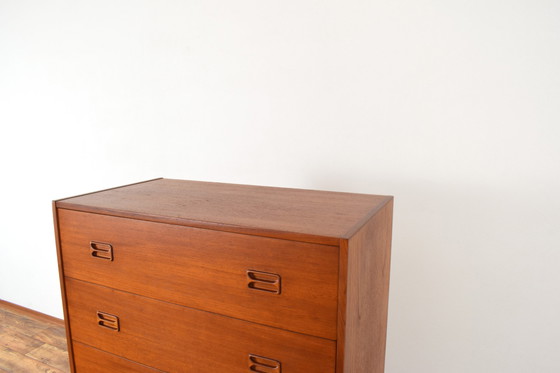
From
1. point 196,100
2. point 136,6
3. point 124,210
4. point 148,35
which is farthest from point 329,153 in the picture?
point 136,6

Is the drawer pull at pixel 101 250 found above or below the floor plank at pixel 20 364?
above

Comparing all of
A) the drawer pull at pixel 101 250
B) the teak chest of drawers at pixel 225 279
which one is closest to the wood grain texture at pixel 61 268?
the teak chest of drawers at pixel 225 279

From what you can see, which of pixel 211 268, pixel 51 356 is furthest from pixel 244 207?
pixel 51 356

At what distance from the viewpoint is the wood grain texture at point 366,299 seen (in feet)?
3.17

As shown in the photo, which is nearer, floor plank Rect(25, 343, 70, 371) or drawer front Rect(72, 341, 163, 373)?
drawer front Rect(72, 341, 163, 373)

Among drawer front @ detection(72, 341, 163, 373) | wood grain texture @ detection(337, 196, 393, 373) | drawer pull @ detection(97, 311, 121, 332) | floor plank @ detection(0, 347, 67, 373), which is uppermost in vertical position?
wood grain texture @ detection(337, 196, 393, 373)

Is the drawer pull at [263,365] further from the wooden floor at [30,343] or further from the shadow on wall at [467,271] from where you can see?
the wooden floor at [30,343]

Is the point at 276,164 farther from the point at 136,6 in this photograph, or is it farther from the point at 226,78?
the point at 136,6

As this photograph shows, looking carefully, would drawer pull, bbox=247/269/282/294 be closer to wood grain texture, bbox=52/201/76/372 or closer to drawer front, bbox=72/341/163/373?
drawer front, bbox=72/341/163/373

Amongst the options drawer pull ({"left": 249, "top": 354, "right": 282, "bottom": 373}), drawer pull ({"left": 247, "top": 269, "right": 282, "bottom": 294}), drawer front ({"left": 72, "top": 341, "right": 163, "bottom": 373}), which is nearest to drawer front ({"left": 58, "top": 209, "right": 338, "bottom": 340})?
drawer pull ({"left": 247, "top": 269, "right": 282, "bottom": 294})

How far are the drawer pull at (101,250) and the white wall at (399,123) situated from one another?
0.62 metres

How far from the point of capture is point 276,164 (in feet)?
5.53

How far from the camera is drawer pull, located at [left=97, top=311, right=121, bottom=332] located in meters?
1.32

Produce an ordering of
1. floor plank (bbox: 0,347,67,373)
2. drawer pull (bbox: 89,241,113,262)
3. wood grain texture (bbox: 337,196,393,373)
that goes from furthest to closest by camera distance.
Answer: floor plank (bbox: 0,347,67,373)
drawer pull (bbox: 89,241,113,262)
wood grain texture (bbox: 337,196,393,373)
